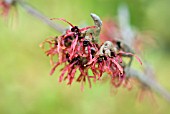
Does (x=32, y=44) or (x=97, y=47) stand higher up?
(x=32, y=44)

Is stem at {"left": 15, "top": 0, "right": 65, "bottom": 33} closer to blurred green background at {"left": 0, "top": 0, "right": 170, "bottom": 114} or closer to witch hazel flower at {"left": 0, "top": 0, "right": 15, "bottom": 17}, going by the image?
witch hazel flower at {"left": 0, "top": 0, "right": 15, "bottom": 17}

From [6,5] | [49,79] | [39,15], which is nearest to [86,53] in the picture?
[39,15]

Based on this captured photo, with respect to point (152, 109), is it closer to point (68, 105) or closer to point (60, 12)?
point (68, 105)

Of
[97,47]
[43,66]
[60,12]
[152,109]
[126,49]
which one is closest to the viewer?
[97,47]

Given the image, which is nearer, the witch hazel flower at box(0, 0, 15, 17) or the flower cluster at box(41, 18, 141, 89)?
the flower cluster at box(41, 18, 141, 89)

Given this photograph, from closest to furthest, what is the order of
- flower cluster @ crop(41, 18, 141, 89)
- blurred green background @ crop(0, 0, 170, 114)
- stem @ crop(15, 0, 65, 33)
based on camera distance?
flower cluster @ crop(41, 18, 141, 89) < stem @ crop(15, 0, 65, 33) < blurred green background @ crop(0, 0, 170, 114)

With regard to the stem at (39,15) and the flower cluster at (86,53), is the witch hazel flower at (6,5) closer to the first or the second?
the stem at (39,15)

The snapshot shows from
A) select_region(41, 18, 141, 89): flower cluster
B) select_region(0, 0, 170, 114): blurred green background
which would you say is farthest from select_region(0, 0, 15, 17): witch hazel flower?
select_region(0, 0, 170, 114): blurred green background

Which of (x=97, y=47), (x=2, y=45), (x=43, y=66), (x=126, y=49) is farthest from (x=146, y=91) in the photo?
(x=2, y=45)

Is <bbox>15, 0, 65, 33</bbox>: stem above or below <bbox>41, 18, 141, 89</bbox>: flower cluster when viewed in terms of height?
above
